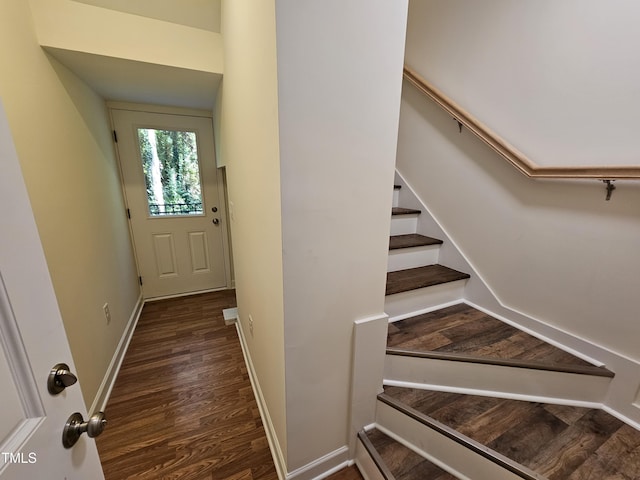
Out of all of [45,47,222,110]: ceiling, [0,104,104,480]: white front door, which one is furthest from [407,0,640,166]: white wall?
[0,104,104,480]: white front door

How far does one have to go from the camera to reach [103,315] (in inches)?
71.9

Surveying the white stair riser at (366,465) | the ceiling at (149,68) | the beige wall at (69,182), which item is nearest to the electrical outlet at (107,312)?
the beige wall at (69,182)

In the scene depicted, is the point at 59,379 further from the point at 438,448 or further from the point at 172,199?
the point at 172,199

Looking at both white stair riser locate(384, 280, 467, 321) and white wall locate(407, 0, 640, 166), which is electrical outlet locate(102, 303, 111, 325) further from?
white wall locate(407, 0, 640, 166)

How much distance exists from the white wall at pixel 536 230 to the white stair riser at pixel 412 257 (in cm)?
19

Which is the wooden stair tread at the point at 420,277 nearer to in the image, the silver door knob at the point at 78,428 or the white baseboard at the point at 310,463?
the white baseboard at the point at 310,463

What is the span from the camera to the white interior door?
2.66 metres

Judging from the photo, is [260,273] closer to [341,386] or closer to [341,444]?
[341,386]

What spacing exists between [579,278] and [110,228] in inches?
128

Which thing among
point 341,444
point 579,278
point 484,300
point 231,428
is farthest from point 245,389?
point 579,278

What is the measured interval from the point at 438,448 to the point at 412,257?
1108 millimetres

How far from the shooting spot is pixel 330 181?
0.89m

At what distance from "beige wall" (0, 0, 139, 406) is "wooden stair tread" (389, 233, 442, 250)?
1921 millimetres

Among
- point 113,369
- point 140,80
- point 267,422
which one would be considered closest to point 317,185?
point 267,422
